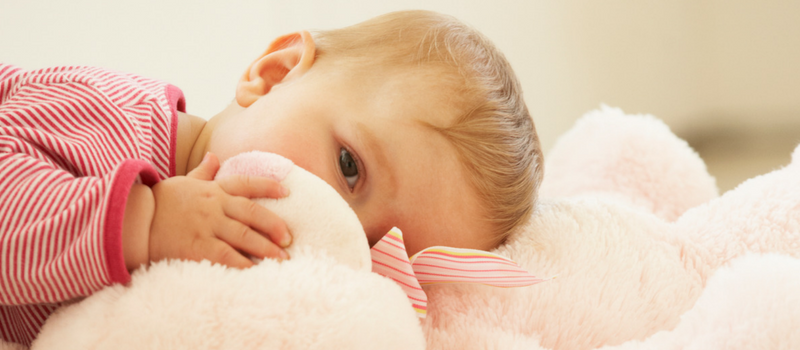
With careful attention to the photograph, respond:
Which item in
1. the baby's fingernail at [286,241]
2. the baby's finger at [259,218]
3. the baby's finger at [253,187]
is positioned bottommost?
the baby's fingernail at [286,241]

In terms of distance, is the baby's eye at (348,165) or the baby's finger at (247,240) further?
the baby's eye at (348,165)

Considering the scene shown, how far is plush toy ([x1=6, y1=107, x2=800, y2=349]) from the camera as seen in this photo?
402mm

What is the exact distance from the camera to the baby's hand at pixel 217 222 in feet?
1.56

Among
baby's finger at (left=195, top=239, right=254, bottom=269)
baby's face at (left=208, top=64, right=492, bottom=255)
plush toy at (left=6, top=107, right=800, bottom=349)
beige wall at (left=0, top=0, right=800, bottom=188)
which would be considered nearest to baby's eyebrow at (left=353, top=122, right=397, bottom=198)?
baby's face at (left=208, top=64, right=492, bottom=255)

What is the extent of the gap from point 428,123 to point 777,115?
63.7 inches

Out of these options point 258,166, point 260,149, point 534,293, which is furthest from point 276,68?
point 534,293

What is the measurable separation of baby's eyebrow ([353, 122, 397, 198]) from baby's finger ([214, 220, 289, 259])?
219mm

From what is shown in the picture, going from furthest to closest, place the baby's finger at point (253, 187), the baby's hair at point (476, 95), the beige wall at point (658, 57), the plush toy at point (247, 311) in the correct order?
the beige wall at point (658, 57)
the baby's hair at point (476, 95)
the baby's finger at point (253, 187)
the plush toy at point (247, 311)

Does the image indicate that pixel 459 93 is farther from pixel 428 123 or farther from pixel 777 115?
pixel 777 115

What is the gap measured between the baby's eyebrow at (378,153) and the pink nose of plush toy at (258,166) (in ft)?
0.51

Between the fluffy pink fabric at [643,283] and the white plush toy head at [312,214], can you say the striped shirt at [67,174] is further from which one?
the fluffy pink fabric at [643,283]

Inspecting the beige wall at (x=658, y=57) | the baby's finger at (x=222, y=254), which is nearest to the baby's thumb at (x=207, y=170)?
the baby's finger at (x=222, y=254)

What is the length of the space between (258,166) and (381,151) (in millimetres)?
183

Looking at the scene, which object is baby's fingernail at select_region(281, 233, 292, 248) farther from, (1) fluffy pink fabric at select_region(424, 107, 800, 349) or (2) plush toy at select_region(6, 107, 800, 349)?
(1) fluffy pink fabric at select_region(424, 107, 800, 349)
